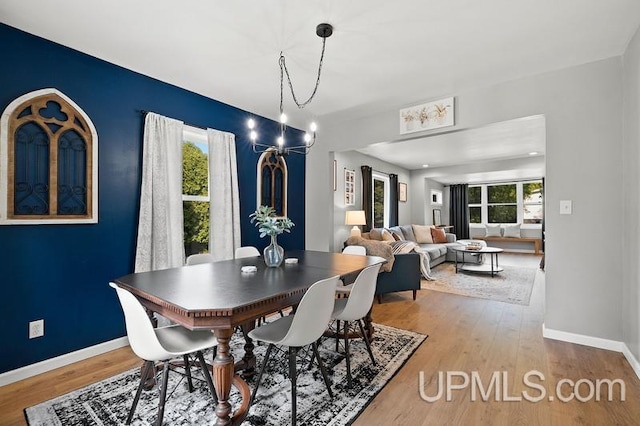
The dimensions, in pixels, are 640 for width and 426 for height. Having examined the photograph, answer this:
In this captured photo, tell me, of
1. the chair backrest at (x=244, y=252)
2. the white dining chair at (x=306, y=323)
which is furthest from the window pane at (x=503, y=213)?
the white dining chair at (x=306, y=323)

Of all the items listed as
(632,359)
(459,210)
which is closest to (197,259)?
(632,359)

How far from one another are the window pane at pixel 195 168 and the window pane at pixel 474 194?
29.8 feet

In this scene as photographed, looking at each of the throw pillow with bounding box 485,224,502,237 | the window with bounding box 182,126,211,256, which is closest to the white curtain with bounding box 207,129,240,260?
the window with bounding box 182,126,211,256

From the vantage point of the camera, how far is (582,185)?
2.78 meters

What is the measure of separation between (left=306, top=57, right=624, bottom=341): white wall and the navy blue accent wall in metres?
2.76

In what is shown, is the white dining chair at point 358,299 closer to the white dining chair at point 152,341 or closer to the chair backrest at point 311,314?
the chair backrest at point 311,314

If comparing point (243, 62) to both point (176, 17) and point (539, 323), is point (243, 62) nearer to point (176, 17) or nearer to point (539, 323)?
point (176, 17)

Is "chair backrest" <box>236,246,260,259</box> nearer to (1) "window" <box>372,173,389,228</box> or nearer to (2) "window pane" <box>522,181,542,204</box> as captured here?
(1) "window" <box>372,173,389,228</box>

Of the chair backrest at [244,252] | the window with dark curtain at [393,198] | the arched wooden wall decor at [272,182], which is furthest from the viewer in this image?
the window with dark curtain at [393,198]

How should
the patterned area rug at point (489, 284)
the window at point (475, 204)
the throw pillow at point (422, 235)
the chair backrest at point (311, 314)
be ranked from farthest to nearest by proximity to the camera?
the window at point (475, 204) < the throw pillow at point (422, 235) < the patterned area rug at point (489, 284) < the chair backrest at point (311, 314)

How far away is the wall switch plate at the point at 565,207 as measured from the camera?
283 cm

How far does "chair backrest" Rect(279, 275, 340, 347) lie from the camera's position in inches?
63.6

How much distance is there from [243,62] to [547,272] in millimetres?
3528

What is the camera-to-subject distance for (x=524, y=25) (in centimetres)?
222
